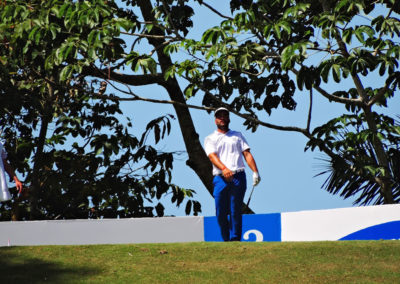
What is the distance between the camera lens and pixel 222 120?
1020 cm

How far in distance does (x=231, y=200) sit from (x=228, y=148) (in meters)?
0.79

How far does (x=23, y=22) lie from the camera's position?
13328 millimetres

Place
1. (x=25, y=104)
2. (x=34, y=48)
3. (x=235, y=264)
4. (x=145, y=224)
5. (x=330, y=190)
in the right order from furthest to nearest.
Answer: (x=25, y=104) < (x=330, y=190) < (x=34, y=48) < (x=145, y=224) < (x=235, y=264)

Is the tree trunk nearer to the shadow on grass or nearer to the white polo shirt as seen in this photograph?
the white polo shirt

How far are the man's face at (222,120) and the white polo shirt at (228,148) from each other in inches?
3.9

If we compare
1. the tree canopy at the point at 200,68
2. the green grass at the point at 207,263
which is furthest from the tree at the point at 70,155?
the green grass at the point at 207,263

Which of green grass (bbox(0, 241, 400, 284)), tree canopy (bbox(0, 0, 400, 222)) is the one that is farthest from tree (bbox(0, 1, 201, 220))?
green grass (bbox(0, 241, 400, 284))

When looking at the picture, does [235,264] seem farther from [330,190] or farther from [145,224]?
[330,190]

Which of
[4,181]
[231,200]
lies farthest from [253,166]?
[4,181]

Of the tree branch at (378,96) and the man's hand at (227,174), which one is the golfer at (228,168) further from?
the tree branch at (378,96)

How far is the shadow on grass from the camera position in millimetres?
7785

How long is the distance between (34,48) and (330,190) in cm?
743

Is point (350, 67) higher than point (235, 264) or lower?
higher

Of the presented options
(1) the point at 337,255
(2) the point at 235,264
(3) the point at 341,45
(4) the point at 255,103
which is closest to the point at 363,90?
(3) the point at 341,45
